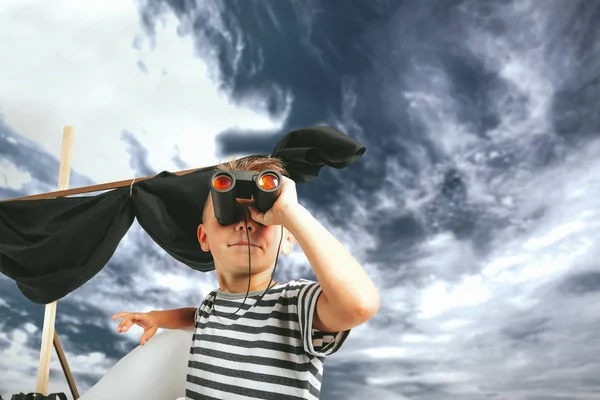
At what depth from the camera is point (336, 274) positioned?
86 centimetres

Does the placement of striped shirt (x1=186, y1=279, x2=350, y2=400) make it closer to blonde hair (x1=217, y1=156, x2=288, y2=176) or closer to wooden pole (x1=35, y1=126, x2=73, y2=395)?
blonde hair (x1=217, y1=156, x2=288, y2=176)

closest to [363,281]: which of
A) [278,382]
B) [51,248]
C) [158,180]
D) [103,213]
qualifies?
[278,382]

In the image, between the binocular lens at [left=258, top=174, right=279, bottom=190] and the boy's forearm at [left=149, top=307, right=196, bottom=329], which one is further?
the boy's forearm at [left=149, top=307, right=196, bottom=329]

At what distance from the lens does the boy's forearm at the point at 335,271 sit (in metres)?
0.86

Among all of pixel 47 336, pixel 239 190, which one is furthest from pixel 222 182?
pixel 47 336

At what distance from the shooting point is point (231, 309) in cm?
111

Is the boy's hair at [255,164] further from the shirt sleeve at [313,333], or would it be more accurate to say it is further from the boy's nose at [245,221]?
the shirt sleeve at [313,333]

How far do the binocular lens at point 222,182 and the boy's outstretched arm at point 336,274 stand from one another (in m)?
0.15

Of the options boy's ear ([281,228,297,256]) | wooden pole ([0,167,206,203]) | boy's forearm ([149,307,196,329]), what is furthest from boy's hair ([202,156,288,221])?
wooden pole ([0,167,206,203])

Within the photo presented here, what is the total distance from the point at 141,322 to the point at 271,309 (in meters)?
0.40

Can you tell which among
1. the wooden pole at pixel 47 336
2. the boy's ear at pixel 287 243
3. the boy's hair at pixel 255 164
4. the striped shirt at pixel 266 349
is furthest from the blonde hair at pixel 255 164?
the wooden pole at pixel 47 336

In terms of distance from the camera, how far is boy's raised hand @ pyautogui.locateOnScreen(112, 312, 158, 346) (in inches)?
48.2

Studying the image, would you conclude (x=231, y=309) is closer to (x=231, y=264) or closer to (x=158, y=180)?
(x=231, y=264)

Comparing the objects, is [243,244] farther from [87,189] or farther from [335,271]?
[87,189]
